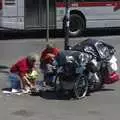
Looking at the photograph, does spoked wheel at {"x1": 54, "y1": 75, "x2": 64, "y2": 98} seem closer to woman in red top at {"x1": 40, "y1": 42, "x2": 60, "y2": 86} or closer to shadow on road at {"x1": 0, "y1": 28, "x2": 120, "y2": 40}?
woman in red top at {"x1": 40, "y1": 42, "x2": 60, "y2": 86}

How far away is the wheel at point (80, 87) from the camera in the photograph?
45.7ft

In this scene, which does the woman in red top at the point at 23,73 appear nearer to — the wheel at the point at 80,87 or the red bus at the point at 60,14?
the wheel at the point at 80,87

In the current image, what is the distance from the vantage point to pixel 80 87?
14.0 metres

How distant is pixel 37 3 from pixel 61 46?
12.1 ft

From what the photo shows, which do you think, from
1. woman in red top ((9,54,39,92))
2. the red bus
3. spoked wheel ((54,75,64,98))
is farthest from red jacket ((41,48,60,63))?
the red bus

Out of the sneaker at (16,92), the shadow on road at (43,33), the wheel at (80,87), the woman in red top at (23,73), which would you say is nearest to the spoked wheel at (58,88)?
the wheel at (80,87)

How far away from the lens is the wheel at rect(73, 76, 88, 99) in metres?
13.9

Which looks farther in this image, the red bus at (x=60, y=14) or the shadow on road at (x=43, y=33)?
the shadow on road at (x=43, y=33)

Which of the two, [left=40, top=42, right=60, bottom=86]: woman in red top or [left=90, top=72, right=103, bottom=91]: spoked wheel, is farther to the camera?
[left=40, top=42, right=60, bottom=86]: woman in red top

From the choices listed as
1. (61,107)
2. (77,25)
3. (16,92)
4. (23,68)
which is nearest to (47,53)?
(23,68)

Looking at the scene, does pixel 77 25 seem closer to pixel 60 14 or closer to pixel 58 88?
pixel 60 14

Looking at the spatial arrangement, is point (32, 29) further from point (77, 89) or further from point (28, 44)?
point (77, 89)

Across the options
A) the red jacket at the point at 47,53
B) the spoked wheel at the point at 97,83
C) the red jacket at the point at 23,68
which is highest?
the red jacket at the point at 47,53

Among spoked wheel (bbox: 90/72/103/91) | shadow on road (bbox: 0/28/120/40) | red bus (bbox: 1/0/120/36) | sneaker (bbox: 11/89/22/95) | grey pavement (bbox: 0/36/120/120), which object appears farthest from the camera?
→ shadow on road (bbox: 0/28/120/40)
